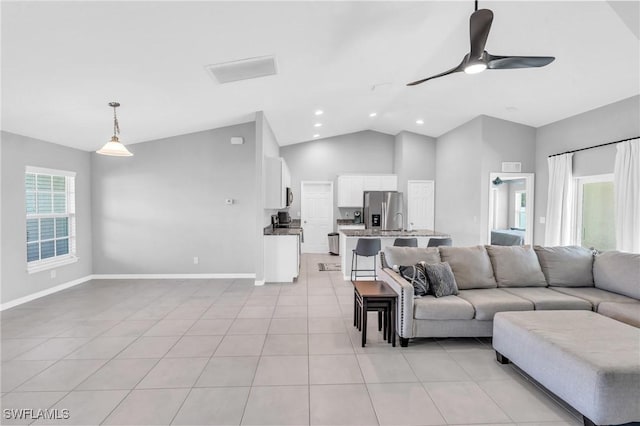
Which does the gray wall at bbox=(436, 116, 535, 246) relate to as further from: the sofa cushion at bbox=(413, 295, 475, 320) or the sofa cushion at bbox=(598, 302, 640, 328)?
the sofa cushion at bbox=(413, 295, 475, 320)

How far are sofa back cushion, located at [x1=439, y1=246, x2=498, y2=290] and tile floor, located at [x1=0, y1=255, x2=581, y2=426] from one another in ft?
1.99

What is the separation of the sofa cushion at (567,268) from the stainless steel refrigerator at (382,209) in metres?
4.49

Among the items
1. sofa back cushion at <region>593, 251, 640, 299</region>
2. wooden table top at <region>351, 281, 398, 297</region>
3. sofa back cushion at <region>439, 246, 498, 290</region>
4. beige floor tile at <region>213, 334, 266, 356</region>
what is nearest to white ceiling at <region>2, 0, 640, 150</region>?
sofa back cushion at <region>593, 251, 640, 299</region>

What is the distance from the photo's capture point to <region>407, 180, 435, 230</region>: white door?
27.6 feet

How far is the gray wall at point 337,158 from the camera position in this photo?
348 inches

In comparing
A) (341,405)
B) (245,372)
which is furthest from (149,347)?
(341,405)

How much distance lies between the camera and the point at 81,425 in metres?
2.00

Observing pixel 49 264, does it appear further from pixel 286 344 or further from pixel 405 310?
pixel 405 310

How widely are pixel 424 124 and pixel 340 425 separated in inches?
273

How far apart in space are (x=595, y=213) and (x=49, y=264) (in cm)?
873

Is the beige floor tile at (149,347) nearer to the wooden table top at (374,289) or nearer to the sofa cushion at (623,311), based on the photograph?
the wooden table top at (374,289)

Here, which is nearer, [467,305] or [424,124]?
[467,305]

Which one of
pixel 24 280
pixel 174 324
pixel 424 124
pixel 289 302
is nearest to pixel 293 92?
pixel 289 302

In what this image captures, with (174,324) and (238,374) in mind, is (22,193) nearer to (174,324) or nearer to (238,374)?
(174,324)
